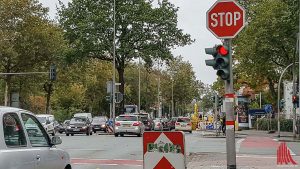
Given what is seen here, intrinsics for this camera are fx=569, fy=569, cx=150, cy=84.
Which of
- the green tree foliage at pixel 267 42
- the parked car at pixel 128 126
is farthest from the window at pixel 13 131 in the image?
the green tree foliage at pixel 267 42

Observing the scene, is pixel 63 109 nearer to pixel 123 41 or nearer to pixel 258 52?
pixel 123 41

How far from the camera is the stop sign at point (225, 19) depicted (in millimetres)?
12367

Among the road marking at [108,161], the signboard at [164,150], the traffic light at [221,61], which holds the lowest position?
the road marking at [108,161]

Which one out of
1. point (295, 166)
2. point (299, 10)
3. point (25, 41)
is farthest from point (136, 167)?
point (25, 41)

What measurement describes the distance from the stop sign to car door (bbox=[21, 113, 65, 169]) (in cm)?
518

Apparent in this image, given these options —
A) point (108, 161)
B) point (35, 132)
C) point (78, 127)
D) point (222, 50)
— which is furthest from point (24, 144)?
point (78, 127)

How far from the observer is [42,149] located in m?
8.06

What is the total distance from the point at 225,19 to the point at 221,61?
99 cm

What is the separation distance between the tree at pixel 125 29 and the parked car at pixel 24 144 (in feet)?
136

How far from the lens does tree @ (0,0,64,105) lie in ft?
172

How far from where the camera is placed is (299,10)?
1249 inches

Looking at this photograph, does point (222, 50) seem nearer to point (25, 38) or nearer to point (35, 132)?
point (35, 132)

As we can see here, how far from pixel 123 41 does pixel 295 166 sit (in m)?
36.2

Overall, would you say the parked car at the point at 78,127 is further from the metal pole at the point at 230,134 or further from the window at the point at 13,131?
the window at the point at 13,131
